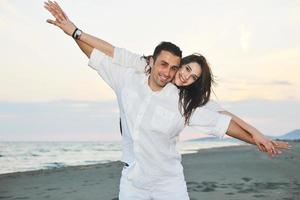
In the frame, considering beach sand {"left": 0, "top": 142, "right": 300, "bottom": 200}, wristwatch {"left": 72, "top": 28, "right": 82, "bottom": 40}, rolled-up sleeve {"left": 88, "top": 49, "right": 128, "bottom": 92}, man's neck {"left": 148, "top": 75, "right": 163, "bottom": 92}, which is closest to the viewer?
man's neck {"left": 148, "top": 75, "right": 163, "bottom": 92}

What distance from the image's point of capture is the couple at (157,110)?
439cm

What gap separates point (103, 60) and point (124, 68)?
22 centimetres

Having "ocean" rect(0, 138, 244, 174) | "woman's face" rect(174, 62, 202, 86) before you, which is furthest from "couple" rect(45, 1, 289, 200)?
"ocean" rect(0, 138, 244, 174)

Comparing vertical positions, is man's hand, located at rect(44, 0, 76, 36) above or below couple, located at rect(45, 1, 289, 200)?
above

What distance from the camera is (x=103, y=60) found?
4.62 m

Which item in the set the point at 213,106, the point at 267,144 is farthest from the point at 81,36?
the point at 267,144

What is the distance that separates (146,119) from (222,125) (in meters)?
0.74

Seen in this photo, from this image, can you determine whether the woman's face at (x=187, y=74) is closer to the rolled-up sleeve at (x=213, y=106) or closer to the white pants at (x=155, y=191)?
the rolled-up sleeve at (x=213, y=106)

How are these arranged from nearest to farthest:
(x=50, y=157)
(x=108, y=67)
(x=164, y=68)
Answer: (x=164, y=68)
(x=108, y=67)
(x=50, y=157)

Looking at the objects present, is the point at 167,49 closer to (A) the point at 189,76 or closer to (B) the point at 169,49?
(B) the point at 169,49

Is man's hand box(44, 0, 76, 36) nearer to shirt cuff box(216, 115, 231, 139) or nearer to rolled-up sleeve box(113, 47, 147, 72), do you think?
rolled-up sleeve box(113, 47, 147, 72)

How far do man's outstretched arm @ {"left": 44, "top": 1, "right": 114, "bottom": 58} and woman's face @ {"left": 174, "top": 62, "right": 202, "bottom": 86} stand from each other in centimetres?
71

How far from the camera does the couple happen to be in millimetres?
4391

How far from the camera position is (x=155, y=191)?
179 inches
